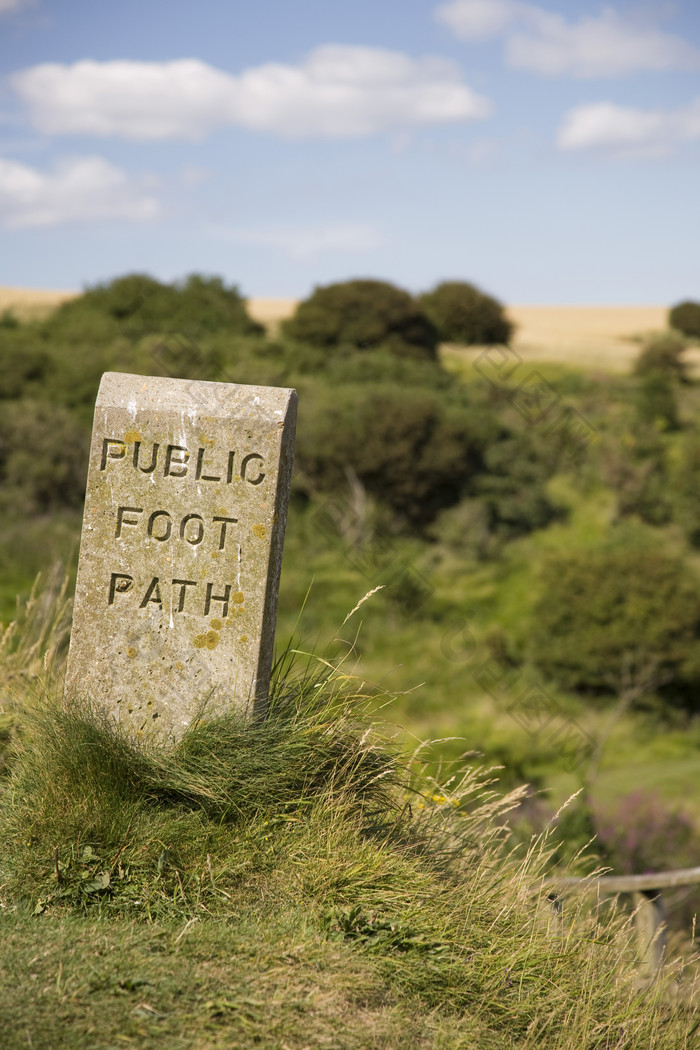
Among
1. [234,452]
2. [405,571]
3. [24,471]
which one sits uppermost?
[234,452]

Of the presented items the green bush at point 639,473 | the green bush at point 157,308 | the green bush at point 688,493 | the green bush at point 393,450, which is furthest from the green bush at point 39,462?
the green bush at point 688,493

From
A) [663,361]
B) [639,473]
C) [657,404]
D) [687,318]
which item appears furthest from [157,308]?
[687,318]

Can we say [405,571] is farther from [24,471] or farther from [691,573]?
[24,471]

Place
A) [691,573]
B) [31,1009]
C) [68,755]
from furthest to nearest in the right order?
→ [691,573] < [68,755] < [31,1009]

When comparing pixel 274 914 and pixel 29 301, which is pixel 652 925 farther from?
pixel 29 301

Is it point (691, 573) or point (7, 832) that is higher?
point (7, 832)

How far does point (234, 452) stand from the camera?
151 inches

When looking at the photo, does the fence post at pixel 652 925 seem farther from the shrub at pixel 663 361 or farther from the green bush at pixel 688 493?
the shrub at pixel 663 361

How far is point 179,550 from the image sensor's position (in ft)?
12.7

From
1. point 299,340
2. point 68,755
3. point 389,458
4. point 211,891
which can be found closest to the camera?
point 211,891

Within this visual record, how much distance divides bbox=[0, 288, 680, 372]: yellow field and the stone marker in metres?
37.0

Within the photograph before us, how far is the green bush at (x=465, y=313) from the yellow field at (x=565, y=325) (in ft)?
3.39

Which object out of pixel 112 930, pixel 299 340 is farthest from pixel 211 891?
pixel 299 340

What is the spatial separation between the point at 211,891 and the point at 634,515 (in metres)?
27.0
